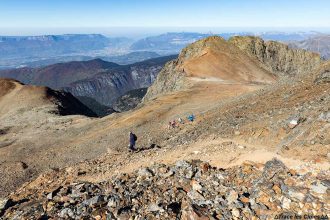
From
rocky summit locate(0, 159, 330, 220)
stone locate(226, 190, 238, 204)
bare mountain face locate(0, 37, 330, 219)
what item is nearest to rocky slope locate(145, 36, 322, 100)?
bare mountain face locate(0, 37, 330, 219)

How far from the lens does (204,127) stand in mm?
31203

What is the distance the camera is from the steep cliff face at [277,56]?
9531cm

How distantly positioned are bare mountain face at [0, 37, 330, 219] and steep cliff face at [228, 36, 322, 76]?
54919 mm

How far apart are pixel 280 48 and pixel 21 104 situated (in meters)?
70.4

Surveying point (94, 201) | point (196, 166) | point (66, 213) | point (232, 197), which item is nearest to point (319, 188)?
point (232, 197)

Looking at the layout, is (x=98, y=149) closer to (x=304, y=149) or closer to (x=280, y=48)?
(x=304, y=149)

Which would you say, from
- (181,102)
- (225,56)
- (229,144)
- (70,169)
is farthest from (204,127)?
(225,56)

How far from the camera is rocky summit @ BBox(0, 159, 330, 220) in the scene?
45.7 ft

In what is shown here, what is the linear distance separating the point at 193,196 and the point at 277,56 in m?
94.4

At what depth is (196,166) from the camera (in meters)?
18.2

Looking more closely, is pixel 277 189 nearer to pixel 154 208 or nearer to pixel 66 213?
pixel 154 208

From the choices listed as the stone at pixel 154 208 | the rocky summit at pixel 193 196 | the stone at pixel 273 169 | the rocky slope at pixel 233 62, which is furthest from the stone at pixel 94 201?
the rocky slope at pixel 233 62

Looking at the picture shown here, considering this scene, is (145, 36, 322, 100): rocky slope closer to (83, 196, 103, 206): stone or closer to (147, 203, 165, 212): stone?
(83, 196, 103, 206): stone

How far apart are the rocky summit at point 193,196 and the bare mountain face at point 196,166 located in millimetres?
44
